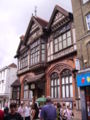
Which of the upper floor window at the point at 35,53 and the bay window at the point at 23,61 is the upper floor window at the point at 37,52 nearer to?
the upper floor window at the point at 35,53

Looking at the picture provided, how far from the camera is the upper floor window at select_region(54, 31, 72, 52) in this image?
16375 millimetres

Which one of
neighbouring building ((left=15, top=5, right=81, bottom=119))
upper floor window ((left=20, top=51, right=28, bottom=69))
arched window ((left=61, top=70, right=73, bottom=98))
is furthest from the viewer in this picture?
upper floor window ((left=20, top=51, right=28, bottom=69))

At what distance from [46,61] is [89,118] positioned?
28.8ft

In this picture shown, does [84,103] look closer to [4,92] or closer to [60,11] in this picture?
[60,11]

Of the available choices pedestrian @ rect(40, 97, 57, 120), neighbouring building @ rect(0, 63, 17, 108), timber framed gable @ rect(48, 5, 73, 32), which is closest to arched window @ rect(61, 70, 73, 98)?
timber framed gable @ rect(48, 5, 73, 32)

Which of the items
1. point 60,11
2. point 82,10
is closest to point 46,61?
point 60,11

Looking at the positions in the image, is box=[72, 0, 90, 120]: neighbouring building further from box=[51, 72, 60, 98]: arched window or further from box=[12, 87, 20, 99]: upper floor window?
box=[12, 87, 20, 99]: upper floor window

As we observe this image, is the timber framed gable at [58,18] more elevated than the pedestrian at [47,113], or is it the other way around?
the timber framed gable at [58,18]

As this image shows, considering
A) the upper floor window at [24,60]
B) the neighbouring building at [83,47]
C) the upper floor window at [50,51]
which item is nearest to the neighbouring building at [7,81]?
the upper floor window at [24,60]

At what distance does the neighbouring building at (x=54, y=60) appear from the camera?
50.4ft

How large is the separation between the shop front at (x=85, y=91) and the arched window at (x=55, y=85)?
4.29 m

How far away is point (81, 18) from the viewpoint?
1428 cm

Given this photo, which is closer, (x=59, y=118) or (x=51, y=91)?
(x=59, y=118)

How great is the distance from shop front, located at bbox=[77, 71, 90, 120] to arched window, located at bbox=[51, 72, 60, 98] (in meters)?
4.29
